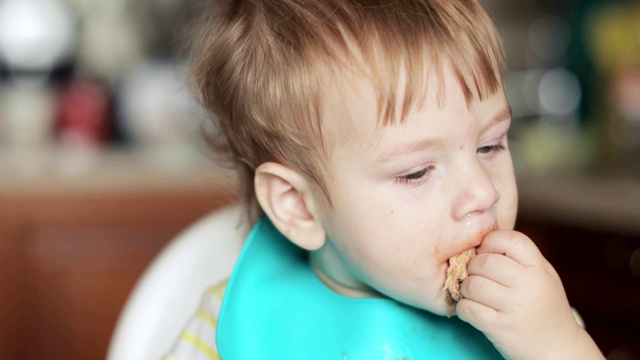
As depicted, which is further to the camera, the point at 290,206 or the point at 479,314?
the point at 290,206

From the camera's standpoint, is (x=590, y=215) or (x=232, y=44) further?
(x=590, y=215)

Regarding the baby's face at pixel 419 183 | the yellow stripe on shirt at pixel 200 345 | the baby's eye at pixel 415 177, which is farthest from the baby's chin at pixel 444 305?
the yellow stripe on shirt at pixel 200 345

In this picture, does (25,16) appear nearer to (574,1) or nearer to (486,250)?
(574,1)

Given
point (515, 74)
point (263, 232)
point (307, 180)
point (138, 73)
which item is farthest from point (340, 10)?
point (515, 74)

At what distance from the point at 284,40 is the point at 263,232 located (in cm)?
32

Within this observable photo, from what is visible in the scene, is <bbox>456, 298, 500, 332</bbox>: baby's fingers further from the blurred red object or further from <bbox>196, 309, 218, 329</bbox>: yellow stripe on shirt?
the blurred red object

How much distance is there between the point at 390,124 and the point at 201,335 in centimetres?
42

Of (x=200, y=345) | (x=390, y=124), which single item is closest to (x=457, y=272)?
(x=390, y=124)

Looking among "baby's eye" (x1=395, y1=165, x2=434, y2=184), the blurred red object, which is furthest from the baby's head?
the blurred red object

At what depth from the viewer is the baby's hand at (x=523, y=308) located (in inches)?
31.4

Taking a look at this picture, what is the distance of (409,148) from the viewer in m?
0.83

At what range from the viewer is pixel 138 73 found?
272 cm

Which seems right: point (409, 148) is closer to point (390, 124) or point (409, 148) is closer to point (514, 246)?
point (390, 124)

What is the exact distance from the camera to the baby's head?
83 centimetres
